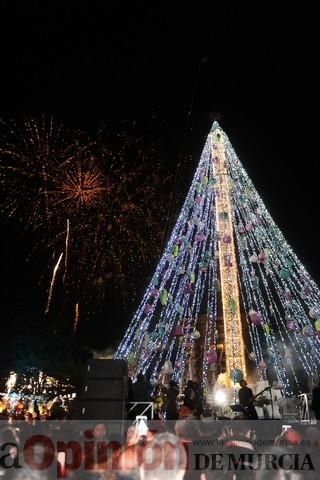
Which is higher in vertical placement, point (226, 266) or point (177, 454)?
point (226, 266)

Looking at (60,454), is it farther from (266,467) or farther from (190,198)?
(190,198)

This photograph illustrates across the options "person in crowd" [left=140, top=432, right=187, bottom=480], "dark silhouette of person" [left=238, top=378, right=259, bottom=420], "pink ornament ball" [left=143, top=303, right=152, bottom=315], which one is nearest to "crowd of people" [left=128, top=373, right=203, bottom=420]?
"dark silhouette of person" [left=238, top=378, right=259, bottom=420]

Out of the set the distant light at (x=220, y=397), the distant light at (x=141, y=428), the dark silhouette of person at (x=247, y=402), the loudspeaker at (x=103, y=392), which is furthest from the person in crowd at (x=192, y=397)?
the distant light at (x=220, y=397)

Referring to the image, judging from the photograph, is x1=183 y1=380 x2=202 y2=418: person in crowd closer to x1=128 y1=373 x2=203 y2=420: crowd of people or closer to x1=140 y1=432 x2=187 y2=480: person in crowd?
x1=128 y1=373 x2=203 y2=420: crowd of people

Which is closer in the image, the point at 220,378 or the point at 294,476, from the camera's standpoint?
the point at 294,476

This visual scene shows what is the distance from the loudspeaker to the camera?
23.2 ft

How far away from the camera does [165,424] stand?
6.54 m

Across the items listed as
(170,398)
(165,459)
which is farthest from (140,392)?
(165,459)

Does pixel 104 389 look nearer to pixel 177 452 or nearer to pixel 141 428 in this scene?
pixel 141 428

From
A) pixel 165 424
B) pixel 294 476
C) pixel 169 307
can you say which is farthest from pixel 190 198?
pixel 294 476

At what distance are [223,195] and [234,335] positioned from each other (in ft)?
21.2

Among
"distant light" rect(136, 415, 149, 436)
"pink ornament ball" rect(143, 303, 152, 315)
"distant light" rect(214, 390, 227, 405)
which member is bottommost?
"distant light" rect(136, 415, 149, 436)

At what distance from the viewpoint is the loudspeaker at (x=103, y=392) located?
7.06m

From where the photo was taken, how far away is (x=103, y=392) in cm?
727
